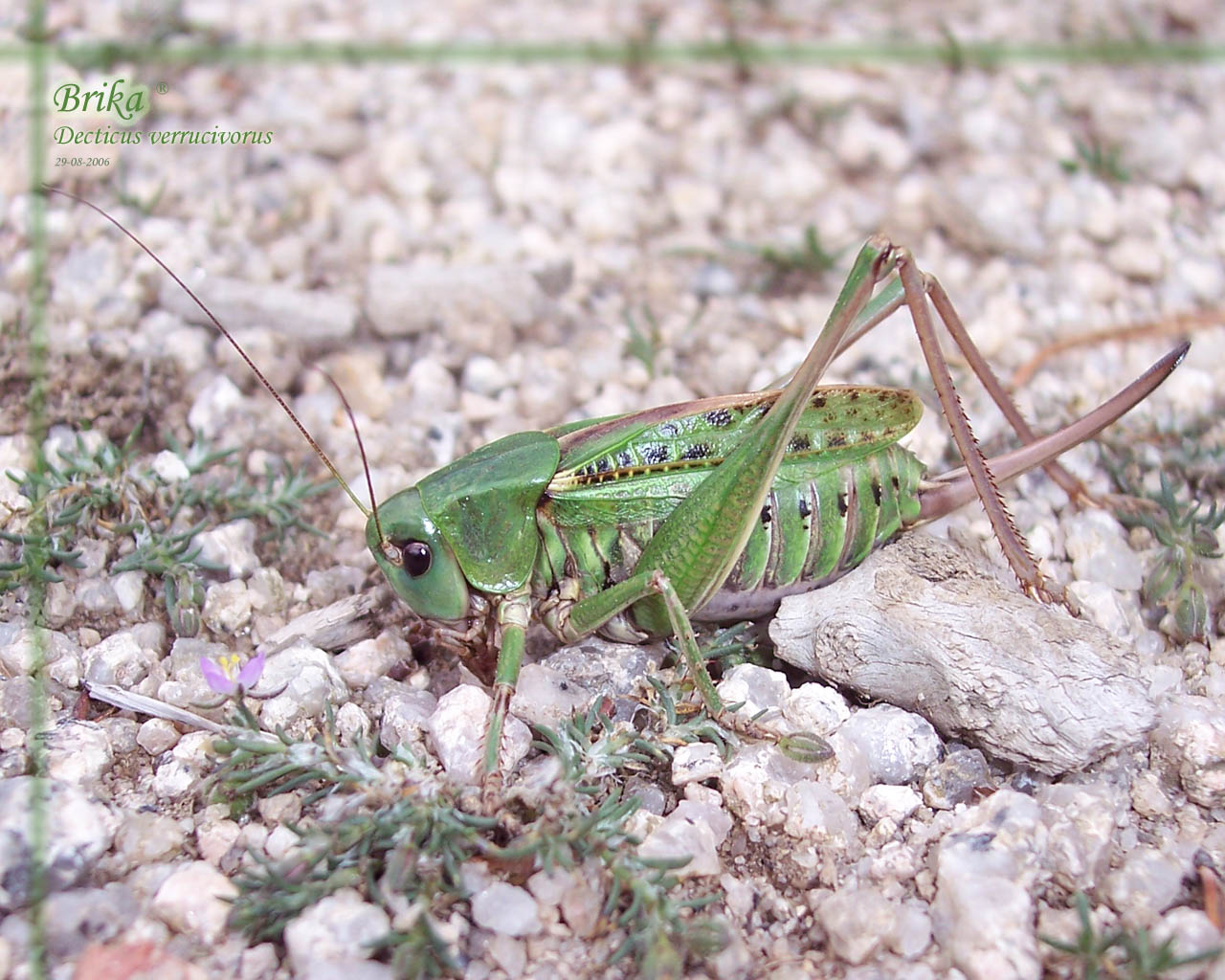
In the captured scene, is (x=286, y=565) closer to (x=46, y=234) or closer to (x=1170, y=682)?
(x=46, y=234)

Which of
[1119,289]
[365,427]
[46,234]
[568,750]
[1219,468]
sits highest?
[46,234]

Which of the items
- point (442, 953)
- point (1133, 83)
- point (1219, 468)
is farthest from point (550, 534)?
point (1133, 83)

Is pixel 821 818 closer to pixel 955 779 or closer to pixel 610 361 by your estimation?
pixel 955 779

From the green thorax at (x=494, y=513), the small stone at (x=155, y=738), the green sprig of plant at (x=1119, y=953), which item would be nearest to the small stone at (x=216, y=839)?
the small stone at (x=155, y=738)

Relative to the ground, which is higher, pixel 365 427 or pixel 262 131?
pixel 262 131

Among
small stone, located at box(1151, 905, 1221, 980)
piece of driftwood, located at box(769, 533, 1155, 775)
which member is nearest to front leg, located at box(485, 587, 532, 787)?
piece of driftwood, located at box(769, 533, 1155, 775)

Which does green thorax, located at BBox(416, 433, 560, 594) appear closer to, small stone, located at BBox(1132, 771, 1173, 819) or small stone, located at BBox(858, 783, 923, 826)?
small stone, located at BBox(858, 783, 923, 826)

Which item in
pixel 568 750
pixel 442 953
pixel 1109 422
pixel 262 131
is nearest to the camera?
pixel 442 953
